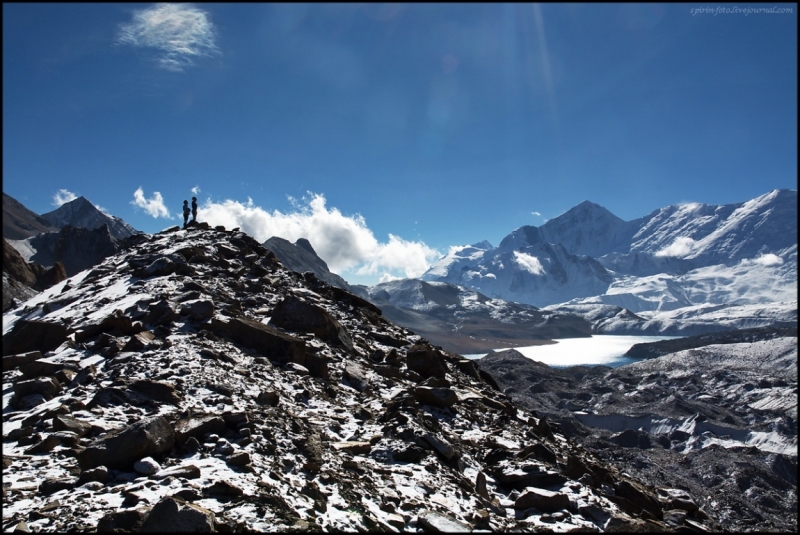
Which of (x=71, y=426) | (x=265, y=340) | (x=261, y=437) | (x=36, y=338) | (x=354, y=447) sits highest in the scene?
(x=36, y=338)

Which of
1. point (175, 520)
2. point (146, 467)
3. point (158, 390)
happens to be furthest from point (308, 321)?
point (175, 520)

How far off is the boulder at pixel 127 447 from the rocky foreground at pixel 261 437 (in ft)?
0.09

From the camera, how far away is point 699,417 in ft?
311

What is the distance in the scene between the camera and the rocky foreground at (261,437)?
9.12 m

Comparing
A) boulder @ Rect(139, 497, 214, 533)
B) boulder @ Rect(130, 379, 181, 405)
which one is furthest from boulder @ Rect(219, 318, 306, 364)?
boulder @ Rect(139, 497, 214, 533)

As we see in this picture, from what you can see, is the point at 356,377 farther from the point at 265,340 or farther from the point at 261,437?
the point at 261,437

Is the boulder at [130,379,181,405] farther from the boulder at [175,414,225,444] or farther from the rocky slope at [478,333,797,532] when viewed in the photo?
the rocky slope at [478,333,797,532]

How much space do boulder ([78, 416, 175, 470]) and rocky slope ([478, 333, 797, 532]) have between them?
13620 millimetres

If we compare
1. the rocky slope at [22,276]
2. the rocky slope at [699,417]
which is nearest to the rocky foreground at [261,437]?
the rocky slope at [699,417]

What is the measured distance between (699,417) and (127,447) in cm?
11187

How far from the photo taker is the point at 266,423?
12641 millimetres

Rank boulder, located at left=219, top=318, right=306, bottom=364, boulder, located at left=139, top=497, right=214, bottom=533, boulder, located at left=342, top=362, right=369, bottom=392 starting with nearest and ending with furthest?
boulder, located at left=139, top=497, right=214, bottom=533 → boulder, located at left=342, top=362, right=369, bottom=392 → boulder, located at left=219, top=318, right=306, bottom=364

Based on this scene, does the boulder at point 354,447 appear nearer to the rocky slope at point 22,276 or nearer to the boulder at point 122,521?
the boulder at point 122,521

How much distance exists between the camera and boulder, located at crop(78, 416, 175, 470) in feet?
32.6
